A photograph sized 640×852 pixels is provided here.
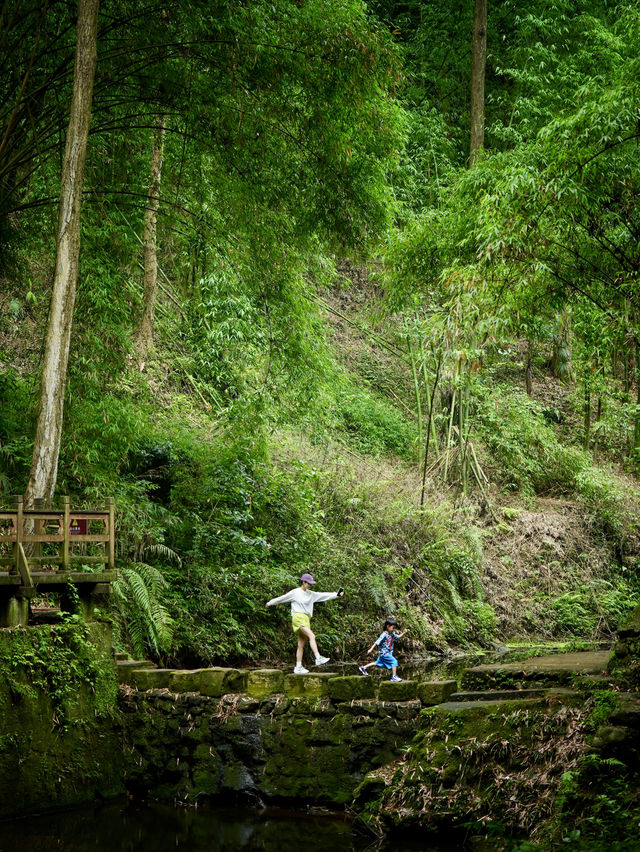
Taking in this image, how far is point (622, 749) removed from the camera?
5695mm

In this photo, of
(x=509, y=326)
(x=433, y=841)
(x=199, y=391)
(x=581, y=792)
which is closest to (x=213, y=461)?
(x=199, y=391)

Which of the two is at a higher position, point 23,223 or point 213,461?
point 23,223

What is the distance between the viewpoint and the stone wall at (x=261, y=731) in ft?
26.6

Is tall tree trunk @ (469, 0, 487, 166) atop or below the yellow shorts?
atop

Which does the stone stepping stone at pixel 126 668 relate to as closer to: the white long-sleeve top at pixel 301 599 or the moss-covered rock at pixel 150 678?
the moss-covered rock at pixel 150 678

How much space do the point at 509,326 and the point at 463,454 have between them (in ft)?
21.3

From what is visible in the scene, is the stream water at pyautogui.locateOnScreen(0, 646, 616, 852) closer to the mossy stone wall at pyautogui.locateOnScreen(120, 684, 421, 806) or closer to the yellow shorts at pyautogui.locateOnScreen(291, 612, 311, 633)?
the mossy stone wall at pyautogui.locateOnScreen(120, 684, 421, 806)

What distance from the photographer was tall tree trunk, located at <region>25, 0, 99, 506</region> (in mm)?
9000

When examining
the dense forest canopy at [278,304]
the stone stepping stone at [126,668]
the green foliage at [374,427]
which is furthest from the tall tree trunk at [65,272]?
the green foliage at [374,427]

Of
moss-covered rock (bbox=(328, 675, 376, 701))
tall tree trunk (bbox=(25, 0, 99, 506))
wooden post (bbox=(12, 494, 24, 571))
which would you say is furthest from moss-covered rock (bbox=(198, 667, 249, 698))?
tall tree trunk (bbox=(25, 0, 99, 506))

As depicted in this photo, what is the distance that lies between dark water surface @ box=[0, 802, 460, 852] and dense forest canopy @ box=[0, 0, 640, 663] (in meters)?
2.61

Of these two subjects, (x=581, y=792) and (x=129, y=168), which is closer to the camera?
(x=581, y=792)

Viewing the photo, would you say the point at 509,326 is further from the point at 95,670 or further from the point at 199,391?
the point at 199,391

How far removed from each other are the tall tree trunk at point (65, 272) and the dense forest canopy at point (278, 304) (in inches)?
2.6
